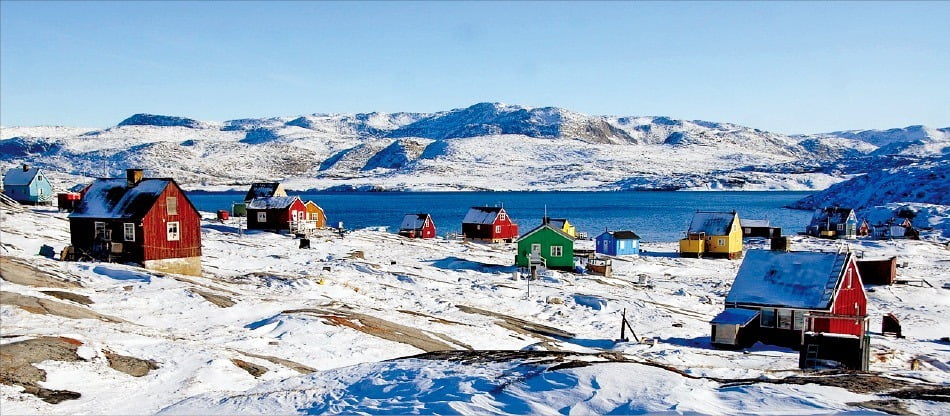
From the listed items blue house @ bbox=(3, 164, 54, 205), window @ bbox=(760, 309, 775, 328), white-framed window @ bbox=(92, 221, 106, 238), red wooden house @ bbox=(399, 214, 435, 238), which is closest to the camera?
window @ bbox=(760, 309, 775, 328)

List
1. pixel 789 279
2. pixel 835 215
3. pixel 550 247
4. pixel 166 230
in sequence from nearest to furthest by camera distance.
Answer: pixel 789 279 < pixel 166 230 < pixel 550 247 < pixel 835 215

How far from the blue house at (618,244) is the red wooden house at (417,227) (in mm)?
18481

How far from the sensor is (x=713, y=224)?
7100 centimetres

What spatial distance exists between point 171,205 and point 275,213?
34.4 metres

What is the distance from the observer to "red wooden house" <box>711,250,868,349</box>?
30797 millimetres

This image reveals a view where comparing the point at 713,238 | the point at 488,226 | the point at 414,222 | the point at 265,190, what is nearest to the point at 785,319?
the point at 713,238

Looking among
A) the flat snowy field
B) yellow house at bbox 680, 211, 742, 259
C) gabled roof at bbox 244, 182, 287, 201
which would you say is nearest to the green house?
the flat snowy field

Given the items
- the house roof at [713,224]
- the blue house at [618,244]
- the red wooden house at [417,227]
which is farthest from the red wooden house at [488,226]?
the house roof at [713,224]

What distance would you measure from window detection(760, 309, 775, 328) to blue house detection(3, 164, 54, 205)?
279 ft

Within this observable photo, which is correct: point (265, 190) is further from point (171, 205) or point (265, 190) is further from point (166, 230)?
point (166, 230)

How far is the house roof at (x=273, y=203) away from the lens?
74.4 meters

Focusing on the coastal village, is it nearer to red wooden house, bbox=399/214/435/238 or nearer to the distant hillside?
red wooden house, bbox=399/214/435/238

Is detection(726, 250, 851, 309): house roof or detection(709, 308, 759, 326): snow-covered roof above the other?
detection(726, 250, 851, 309): house roof

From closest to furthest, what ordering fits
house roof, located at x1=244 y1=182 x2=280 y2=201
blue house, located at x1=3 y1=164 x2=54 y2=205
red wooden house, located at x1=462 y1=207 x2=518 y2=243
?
1. red wooden house, located at x1=462 y1=207 x2=518 y2=243
2. house roof, located at x1=244 y1=182 x2=280 y2=201
3. blue house, located at x1=3 y1=164 x2=54 y2=205
